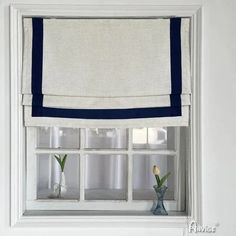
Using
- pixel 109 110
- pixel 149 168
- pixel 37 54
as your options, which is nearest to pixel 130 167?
pixel 149 168

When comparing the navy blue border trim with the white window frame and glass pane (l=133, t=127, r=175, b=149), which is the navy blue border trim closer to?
the white window frame

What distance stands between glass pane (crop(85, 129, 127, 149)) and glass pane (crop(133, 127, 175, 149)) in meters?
0.08

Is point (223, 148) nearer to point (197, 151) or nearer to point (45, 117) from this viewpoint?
point (197, 151)

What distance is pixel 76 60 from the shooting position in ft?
7.17

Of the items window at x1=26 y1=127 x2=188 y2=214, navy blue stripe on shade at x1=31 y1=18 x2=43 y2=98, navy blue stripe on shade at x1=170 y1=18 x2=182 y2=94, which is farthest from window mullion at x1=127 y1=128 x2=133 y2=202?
navy blue stripe on shade at x1=31 y1=18 x2=43 y2=98

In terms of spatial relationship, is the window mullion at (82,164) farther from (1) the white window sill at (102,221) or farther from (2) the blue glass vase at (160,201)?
(2) the blue glass vase at (160,201)

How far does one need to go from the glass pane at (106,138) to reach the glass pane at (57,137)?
81mm

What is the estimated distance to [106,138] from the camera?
2.41 metres

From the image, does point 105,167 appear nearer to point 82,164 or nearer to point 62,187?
point 82,164

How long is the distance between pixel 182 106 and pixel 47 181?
0.97 m

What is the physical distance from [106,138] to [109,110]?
272 millimetres

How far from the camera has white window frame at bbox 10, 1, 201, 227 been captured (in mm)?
2166

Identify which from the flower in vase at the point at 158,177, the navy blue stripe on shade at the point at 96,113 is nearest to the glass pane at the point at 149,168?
the flower in vase at the point at 158,177

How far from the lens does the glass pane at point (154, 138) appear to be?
2383 millimetres
